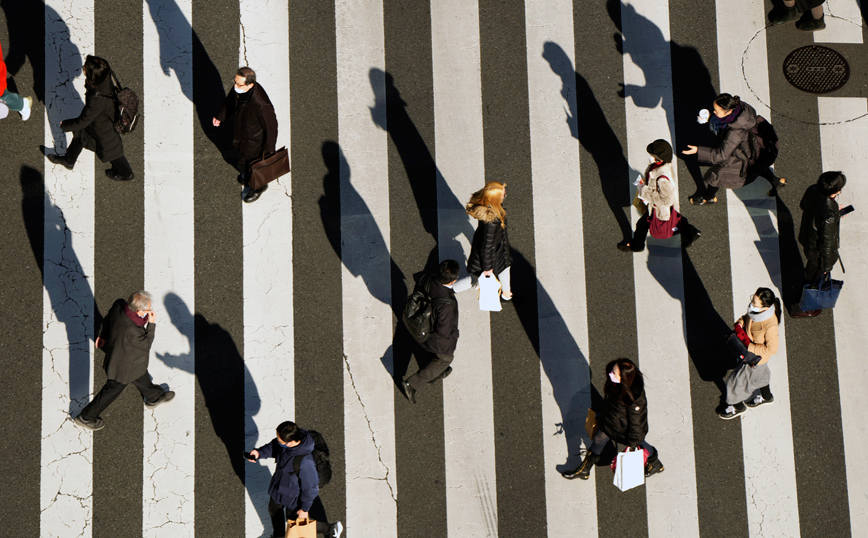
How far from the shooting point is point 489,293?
7977 millimetres

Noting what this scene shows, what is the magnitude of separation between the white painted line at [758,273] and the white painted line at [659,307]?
2.15 feet

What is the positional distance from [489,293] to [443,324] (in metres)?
0.81

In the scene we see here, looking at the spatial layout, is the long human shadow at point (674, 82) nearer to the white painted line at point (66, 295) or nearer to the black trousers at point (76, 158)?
the black trousers at point (76, 158)

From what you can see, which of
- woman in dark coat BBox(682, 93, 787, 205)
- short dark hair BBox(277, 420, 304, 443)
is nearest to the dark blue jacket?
short dark hair BBox(277, 420, 304, 443)

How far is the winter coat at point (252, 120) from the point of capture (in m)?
7.70

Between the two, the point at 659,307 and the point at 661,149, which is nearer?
the point at 661,149

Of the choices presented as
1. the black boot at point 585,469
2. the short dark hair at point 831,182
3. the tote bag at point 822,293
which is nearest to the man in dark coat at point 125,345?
the black boot at point 585,469

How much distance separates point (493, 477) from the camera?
8.24 metres

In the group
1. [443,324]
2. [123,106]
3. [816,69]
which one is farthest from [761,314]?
[123,106]

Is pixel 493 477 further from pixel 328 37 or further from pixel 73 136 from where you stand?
pixel 73 136

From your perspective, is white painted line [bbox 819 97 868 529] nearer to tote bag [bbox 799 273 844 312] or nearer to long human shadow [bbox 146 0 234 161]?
tote bag [bbox 799 273 844 312]

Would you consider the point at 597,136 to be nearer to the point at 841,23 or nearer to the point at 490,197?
the point at 490,197

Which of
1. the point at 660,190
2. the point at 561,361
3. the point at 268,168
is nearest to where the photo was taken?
the point at 660,190

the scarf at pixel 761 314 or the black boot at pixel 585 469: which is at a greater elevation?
the scarf at pixel 761 314
